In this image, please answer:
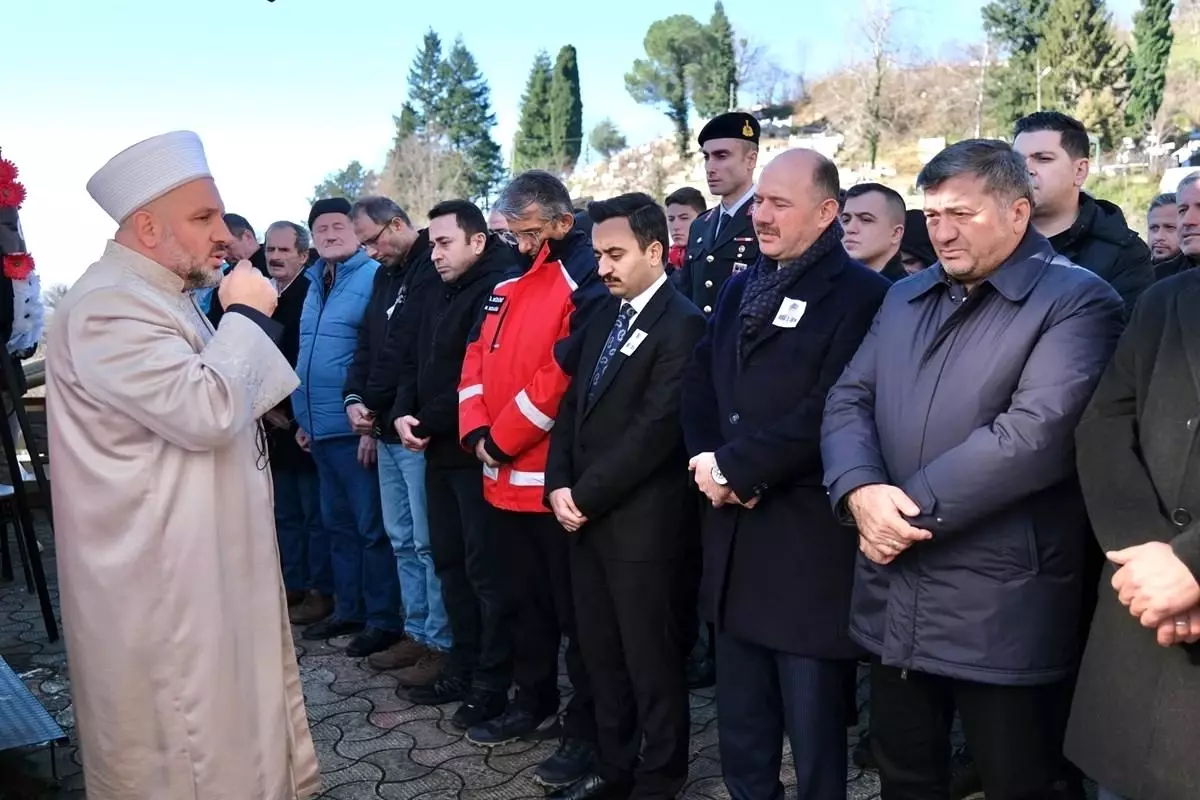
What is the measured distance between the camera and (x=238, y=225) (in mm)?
6434

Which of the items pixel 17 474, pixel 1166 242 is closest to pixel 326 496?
pixel 17 474

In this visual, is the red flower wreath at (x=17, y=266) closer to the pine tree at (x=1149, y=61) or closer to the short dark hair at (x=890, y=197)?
the short dark hair at (x=890, y=197)

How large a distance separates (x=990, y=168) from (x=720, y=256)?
2.24 m

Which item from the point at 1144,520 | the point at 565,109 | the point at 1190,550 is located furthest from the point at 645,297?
the point at 565,109

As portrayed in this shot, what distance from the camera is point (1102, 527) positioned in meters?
2.04

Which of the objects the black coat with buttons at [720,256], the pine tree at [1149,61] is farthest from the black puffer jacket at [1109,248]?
the pine tree at [1149,61]

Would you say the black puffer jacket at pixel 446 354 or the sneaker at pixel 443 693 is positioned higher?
the black puffer jacket at pixel 446 354

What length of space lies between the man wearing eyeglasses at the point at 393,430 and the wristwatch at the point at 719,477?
1937 millimetres

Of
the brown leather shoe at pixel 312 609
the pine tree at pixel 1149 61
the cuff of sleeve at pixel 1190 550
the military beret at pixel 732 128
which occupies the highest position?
the pine tree at pixel 1149 61

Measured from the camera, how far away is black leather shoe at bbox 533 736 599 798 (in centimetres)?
347

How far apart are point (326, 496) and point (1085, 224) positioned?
3.63 metres

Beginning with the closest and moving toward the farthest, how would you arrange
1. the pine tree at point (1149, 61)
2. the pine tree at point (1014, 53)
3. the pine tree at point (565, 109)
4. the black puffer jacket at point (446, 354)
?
the black puffer jacket at point (446, 354), the pine tree at point (1149, 61), the pine tree at point (1014, 53), the pine tree at point (565, 109)

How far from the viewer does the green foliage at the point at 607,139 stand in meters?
71.6

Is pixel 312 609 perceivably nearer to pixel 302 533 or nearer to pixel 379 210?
pixel 302 533
